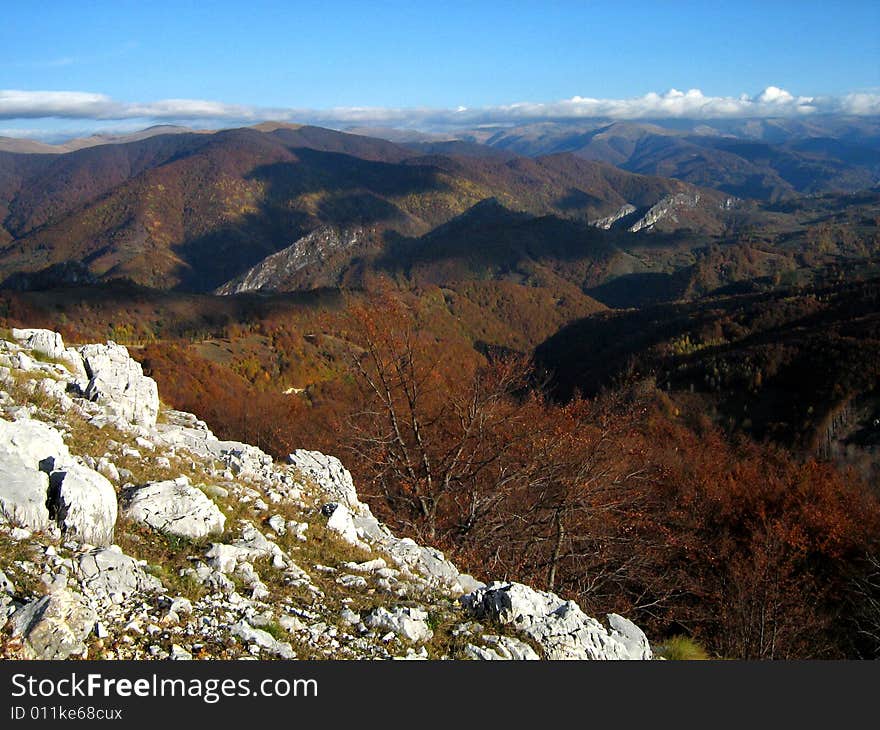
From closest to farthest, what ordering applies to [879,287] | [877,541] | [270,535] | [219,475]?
[270,535] < [219,475] < [877,541] < [879,287]

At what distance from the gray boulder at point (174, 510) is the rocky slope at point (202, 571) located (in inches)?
0.9

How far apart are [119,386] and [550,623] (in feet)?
45.7

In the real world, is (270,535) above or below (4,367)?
below

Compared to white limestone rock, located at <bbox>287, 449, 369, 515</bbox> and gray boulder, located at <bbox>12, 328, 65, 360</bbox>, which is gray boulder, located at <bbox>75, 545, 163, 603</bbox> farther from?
gray boulder, located at <bbox>12, 328, 65, 360</bbox>

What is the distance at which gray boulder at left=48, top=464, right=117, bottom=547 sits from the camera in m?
8.90

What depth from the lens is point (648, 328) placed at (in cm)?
16000

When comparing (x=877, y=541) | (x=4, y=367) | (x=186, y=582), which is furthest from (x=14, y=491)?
(x=877, y=541)

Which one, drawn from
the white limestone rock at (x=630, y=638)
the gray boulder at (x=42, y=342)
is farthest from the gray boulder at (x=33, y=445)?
the white limestone rock at (x=630, y=638)

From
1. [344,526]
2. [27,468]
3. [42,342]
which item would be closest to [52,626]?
[27,468]

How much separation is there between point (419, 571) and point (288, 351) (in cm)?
16115

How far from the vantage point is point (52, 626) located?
22.7 ft

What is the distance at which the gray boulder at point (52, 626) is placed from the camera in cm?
680

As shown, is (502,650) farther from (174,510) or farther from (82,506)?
(82,506)

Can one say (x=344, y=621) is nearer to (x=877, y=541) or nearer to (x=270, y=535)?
(x=270, y=535)
